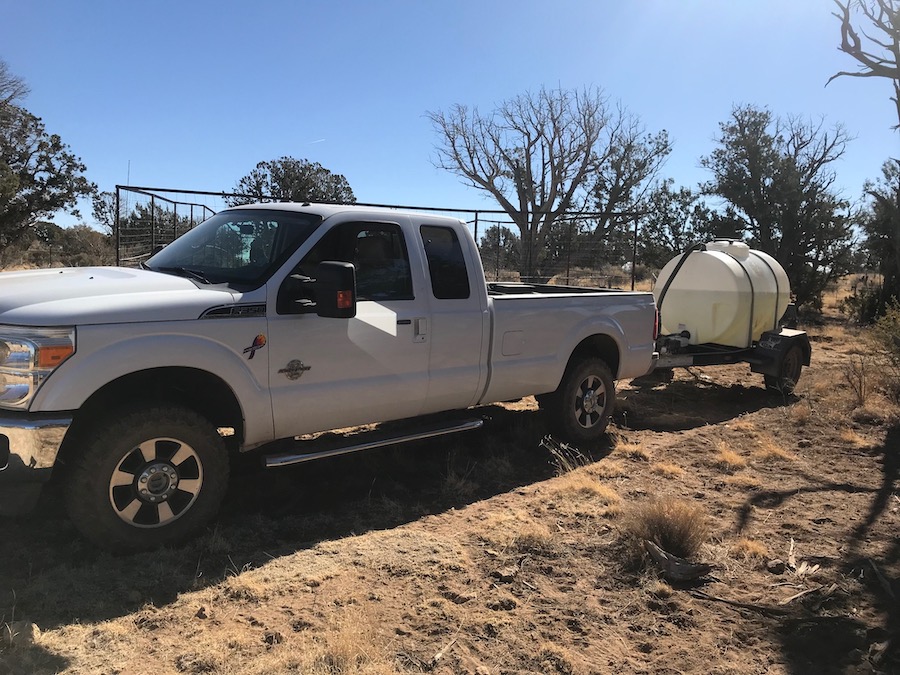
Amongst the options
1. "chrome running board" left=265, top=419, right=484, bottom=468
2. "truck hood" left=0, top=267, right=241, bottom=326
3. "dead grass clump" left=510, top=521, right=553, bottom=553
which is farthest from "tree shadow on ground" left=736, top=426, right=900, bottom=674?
"truck hood" left=0, top=267, right=241, bottom=326

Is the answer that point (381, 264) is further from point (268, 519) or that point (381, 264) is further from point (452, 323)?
point (268, 519)

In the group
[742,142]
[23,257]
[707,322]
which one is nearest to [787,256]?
[742,142]

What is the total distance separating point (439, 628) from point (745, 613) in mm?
1608

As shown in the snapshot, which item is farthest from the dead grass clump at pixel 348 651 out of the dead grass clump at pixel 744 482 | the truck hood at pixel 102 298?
the dead grass clump at pixel 744 482

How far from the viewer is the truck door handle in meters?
4.91

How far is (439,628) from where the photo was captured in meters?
3.25

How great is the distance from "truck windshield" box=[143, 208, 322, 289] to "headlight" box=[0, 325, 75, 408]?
3.50ft

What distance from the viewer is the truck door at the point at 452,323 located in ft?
16.7

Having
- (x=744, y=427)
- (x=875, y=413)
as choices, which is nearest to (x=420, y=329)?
(x=744, y=427)

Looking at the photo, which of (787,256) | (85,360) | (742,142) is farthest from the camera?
(742,142)

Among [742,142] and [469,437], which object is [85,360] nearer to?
[469,437]

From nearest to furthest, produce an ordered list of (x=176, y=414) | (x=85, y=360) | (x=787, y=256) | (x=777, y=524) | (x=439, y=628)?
(x=439, y=628), (x=85, y=360), (x=176, y=414), (x=777, y=524), (x=787, y=256)

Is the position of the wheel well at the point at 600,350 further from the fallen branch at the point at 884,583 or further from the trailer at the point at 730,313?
the fallen branch at the point at 884,583

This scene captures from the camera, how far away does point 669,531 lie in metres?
4.11
